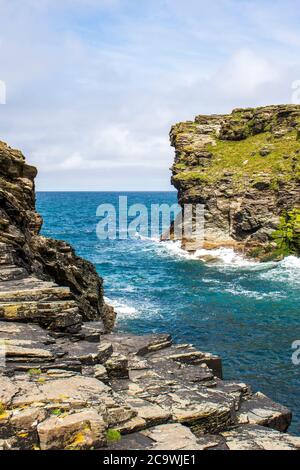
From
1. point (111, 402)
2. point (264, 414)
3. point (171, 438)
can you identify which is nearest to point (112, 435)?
point (111, 402)

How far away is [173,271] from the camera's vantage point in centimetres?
7219

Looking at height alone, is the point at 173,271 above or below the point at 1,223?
below

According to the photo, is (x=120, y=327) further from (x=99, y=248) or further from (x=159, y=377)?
(x=99, y=248)

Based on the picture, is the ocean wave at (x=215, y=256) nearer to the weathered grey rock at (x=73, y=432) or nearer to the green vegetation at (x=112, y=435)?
the green vegetation at (x=112, y=435)

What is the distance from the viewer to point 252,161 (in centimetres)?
9356

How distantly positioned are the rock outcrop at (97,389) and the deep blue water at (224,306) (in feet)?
25.2

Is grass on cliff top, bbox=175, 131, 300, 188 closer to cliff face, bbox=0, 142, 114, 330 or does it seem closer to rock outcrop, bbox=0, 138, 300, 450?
cliff face, bbox=0, 142, 114, 330

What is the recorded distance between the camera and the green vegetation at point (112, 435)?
1313 cm

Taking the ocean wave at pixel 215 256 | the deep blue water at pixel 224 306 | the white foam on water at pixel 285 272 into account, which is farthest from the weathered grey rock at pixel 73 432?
the ocean wave at pixel 215 256

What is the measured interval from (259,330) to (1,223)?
84.0ft

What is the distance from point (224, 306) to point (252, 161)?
4982cm

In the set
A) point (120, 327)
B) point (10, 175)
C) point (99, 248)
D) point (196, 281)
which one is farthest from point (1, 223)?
point (99, 248)

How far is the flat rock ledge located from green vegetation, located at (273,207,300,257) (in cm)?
5748

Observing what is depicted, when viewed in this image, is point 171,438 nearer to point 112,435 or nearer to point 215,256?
point 112,435
